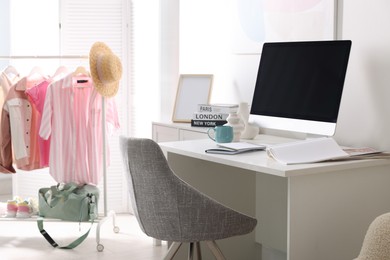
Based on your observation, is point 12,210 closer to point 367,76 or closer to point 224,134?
point 224,134

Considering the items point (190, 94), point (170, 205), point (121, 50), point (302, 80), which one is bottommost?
point (170, 205)

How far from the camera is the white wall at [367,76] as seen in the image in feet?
10.1

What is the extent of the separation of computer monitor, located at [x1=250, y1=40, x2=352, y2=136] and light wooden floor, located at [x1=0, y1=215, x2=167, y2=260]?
3.82 ft

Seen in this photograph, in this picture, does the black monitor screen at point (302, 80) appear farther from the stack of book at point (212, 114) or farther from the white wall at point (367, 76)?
the stack of book at point (212, 114)

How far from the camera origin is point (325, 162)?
2.82 m

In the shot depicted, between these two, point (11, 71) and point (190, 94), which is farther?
point (11, 71)

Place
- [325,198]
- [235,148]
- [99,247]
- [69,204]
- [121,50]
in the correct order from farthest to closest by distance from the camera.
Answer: [121,50] → [69,204] → [99,247] → [235,148] → [325,198]

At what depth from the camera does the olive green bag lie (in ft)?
14.1

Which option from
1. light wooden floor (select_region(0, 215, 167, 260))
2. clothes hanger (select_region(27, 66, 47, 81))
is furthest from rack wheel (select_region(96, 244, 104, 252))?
clothes hanger (select_region(27, 66, 47, 81))

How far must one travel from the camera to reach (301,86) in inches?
127

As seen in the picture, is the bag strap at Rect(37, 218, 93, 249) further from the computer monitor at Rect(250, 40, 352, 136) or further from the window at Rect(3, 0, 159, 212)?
the computer monitor at Rect(250, 40, 352, 136)

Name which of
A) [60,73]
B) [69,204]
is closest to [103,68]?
[60,73]

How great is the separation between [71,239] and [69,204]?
255 millimetres

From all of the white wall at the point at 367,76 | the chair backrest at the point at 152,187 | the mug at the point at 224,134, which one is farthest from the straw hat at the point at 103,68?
the white wall at the point at 367,76
